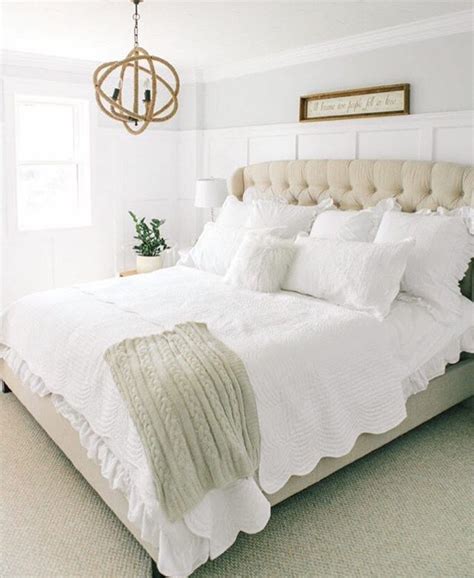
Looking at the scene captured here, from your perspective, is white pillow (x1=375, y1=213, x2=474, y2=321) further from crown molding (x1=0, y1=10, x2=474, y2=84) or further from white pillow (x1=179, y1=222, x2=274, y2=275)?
crown molding (x1=0, y1=10, x2=474, y2=84)

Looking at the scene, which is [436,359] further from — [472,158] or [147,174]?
[147,174]

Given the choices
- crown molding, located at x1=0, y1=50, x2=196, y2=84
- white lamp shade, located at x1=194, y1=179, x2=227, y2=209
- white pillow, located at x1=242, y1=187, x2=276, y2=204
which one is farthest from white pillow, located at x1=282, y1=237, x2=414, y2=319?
crown molding, located at x1=0, y1=50, x2=196, y2=84

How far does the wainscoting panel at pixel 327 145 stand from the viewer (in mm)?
4016

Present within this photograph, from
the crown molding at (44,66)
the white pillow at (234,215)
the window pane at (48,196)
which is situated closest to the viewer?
the white pillow at (234,215)

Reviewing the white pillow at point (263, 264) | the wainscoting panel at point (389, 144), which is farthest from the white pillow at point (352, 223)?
the wainscoting panel at point (389, 144)

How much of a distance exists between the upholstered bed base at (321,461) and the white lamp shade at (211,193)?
2.09m

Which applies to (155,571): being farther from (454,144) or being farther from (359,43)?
(359,43)

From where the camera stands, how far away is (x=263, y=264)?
10.8ft

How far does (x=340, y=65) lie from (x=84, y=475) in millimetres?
3177

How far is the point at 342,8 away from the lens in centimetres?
315

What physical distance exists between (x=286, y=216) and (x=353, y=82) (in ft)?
3.51

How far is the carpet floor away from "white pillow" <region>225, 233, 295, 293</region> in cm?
109

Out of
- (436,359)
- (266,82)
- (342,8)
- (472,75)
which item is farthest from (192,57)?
(436,359)

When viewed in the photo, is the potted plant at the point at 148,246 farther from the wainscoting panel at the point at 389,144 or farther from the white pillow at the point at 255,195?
the wainscoting panel at the point at 389,144
